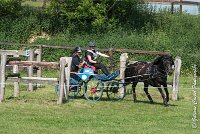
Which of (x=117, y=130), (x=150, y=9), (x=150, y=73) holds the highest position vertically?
(x=150, y=9)

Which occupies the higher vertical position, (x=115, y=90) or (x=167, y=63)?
(x=167, y=63)

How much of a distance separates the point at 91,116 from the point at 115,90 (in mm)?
3896

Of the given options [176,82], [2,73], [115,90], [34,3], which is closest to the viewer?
[2,73]

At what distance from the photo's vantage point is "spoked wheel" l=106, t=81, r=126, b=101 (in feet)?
60.3

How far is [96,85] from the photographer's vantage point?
60.5 ft

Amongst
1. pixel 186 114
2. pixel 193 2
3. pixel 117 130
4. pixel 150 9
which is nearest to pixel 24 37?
pixel 150 9

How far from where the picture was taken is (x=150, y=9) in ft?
125

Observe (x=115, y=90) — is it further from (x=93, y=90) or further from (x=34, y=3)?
(x=34, y=3)

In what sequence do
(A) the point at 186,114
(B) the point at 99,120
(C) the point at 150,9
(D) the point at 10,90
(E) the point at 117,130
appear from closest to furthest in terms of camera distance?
(E) the point at 117,130 < (B) the point at 99,120 < (A) the point at 186,114 < (D) the point at 10,90 < (C) the point at 150,9

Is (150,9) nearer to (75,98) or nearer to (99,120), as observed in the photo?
(75,98)

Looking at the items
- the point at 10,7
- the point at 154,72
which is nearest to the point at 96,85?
the point at 154,72

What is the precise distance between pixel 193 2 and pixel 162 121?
27.1m

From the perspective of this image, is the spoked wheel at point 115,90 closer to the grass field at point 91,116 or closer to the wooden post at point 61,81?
the grass field at point 91,116

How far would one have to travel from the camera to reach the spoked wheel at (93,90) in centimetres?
1808
